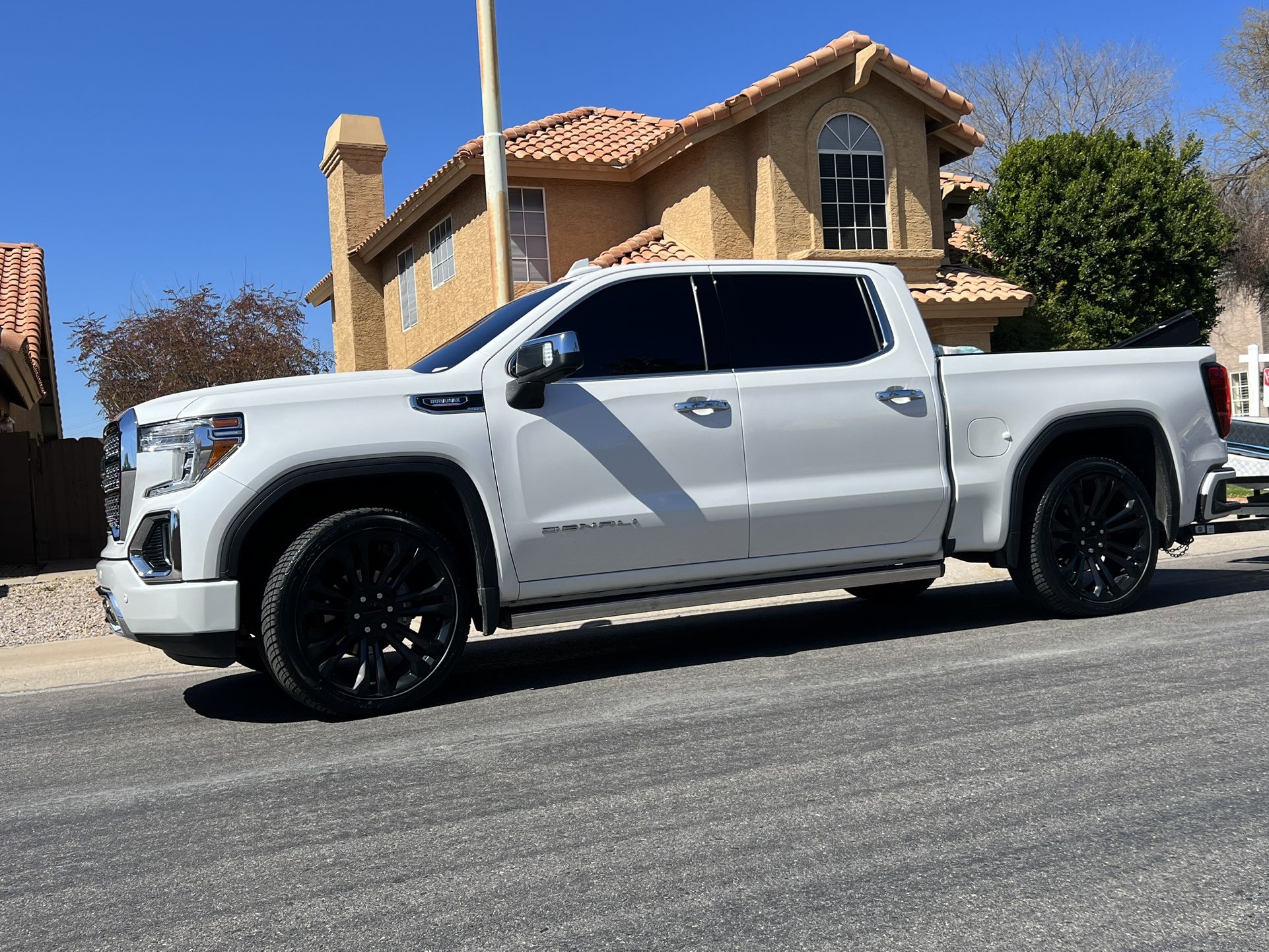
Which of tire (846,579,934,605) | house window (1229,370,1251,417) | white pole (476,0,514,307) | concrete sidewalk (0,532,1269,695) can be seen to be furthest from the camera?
house window (1229,370,1251,417)

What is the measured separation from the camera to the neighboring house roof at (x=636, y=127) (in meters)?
18.3

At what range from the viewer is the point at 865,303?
265 inches

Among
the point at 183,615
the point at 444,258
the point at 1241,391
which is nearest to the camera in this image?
the point at 183,615

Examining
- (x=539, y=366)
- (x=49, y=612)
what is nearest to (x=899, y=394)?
(x=539, y=366)

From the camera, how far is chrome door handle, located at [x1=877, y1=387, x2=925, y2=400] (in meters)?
6.40

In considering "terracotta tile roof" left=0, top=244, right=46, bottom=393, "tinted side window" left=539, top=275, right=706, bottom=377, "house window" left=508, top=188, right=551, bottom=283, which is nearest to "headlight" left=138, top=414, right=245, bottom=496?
"tinted side window" left=539, top=275, right=706, bottom=377

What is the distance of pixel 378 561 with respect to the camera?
5500 millimetres

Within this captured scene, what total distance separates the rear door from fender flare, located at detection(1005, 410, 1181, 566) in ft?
1.55

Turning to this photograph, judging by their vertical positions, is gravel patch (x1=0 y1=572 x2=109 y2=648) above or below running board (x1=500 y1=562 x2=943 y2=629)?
below

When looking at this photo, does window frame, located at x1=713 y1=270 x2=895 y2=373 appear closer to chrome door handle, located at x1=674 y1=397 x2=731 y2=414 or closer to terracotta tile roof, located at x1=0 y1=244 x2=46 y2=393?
chrome door handle, located at x1=674 y1=397 x2=731 y2=414

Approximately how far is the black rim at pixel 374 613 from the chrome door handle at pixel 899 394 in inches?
98.2

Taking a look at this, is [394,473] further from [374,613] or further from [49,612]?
[49,612]

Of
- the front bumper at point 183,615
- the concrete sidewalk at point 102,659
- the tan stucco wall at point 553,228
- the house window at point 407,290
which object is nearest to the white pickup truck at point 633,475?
the front bumper at point 183,615

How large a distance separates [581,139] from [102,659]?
15.6m
